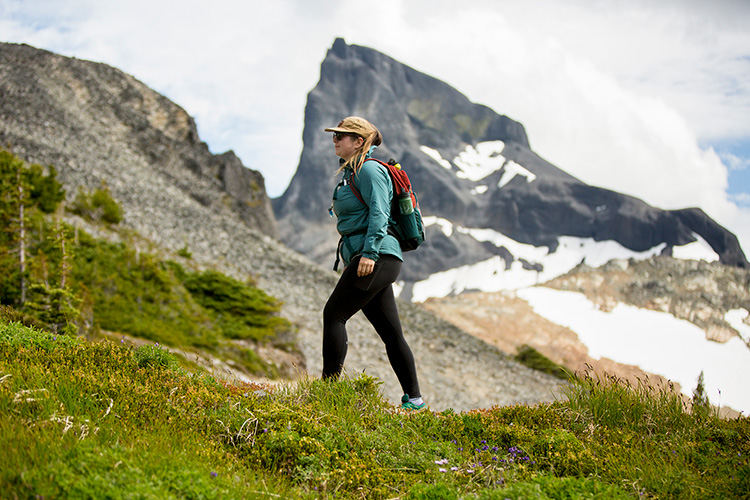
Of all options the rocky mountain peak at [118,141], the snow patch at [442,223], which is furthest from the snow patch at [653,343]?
the snow patch at [442,223]

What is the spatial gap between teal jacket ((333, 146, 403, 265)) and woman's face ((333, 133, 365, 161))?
148 mm

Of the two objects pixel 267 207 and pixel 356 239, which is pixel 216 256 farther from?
pixel 356 239

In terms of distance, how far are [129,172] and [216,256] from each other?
11192 millimetres

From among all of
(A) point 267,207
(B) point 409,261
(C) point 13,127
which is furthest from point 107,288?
(B) point 409,261

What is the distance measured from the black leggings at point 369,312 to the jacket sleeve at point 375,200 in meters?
0.26

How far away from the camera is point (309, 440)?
4.18 meters

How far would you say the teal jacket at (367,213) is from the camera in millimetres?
5543

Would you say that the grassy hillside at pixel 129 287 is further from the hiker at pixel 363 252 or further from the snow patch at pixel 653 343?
the snow patch at pixel 653 343

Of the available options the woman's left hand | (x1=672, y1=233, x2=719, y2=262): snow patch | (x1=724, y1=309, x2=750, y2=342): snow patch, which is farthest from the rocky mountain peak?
(x1=672, y1=233, x2=719, y2=262): snow patch

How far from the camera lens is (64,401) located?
3986 millimetres

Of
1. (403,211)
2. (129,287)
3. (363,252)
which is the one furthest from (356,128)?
(129,287)

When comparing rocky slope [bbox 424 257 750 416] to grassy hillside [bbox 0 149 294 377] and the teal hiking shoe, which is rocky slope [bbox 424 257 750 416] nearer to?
grassy hillside [bbox 0 149 294 377]

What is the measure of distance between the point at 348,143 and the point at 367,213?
2.48ft

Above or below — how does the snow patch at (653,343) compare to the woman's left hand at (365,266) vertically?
below
